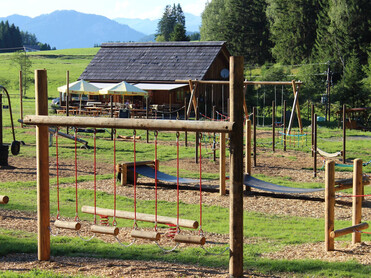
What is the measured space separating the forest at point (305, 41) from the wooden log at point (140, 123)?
3193 cm

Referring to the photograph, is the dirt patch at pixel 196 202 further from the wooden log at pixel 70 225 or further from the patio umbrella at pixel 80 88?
the patio umbrella at pixel 80 88

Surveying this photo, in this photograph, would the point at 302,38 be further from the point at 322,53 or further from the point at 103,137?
the point at 103,137

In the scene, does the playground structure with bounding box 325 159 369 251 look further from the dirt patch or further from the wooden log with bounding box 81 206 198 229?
the wooden log with bounding box 81 206 198 229

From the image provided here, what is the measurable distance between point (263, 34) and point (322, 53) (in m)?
17.1

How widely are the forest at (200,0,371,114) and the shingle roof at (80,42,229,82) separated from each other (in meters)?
5.33

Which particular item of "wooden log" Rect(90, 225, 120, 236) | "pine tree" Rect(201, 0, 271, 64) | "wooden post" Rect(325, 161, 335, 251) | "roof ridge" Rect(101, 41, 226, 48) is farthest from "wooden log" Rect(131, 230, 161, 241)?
"pine tree" Rect(201, 0, 271, 64)

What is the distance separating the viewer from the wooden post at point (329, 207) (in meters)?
8.16

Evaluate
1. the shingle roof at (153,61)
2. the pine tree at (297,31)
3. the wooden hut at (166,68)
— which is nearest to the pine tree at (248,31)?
the pine tree at (297,31)

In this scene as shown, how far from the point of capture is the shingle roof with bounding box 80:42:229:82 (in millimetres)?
39062

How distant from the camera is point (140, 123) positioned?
729 centimetres

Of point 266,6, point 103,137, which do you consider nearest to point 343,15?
point 266,6

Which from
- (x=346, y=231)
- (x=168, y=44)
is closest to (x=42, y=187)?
(x=346, y=231)

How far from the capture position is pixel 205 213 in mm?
11594

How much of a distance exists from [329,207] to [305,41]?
53369mm
